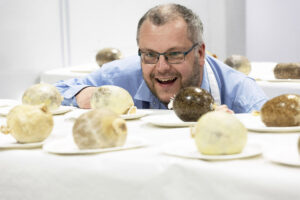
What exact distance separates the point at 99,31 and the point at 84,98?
3.40m

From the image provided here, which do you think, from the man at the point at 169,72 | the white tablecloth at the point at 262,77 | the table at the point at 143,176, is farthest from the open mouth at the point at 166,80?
the white tablecloth at the point at 262,77

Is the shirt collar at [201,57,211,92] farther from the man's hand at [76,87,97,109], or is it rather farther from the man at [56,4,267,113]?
the man's hand at [76,87,97,109]

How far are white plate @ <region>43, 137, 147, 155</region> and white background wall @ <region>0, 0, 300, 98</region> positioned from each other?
130 inches

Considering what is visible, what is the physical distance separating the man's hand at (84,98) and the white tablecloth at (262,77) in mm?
1495

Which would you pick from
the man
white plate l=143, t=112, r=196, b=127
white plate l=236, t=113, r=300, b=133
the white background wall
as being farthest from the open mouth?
the white background wall

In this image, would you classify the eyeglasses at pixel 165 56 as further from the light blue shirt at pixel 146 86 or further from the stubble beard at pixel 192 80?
the light blue shirt at pixel 146 86

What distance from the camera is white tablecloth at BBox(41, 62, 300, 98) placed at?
3812mm

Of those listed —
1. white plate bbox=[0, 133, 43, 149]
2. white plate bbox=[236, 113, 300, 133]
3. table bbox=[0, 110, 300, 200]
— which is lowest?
table bbox=[0, 110, 300, 200]

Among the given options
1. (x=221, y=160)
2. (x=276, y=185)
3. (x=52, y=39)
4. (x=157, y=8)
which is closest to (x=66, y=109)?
(x=157, y=8)

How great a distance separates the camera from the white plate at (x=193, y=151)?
146 cm

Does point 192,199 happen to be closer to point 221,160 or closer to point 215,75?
point 221,160

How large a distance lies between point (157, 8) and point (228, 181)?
1.47 metres

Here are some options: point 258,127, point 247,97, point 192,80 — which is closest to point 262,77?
point 247,97

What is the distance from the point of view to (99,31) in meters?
6.04
